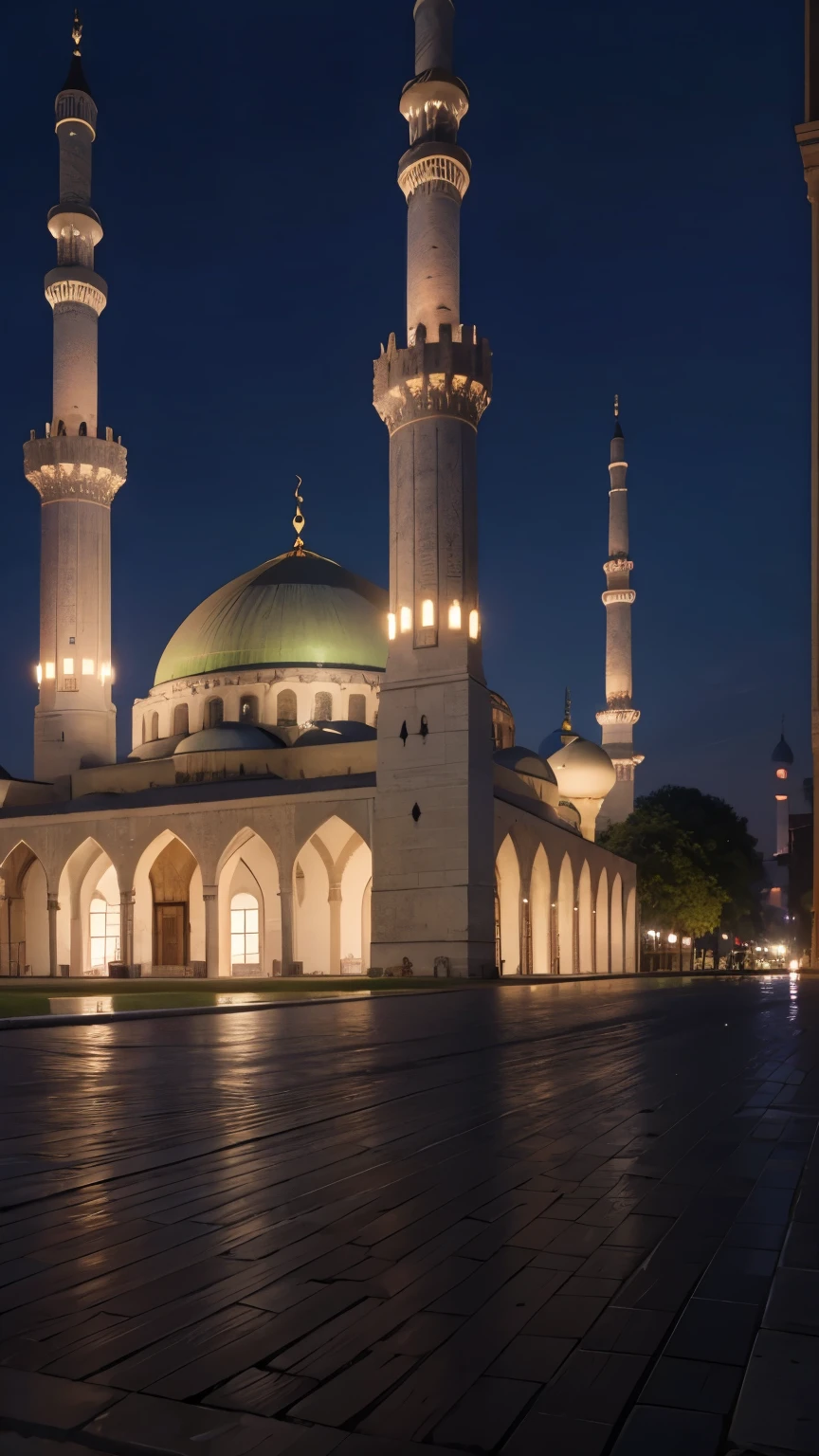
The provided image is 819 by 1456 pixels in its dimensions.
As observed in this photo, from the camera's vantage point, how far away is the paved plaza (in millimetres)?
2020

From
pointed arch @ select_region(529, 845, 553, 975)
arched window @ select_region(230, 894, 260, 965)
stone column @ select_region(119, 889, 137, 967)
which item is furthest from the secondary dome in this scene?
pointed arch @ select_region(529, 845, 553, 975)

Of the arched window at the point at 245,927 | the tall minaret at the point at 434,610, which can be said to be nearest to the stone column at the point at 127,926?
the arched window at the point at 245,927

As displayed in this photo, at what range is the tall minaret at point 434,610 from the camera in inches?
1303

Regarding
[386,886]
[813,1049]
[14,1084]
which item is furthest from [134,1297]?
[386,886]

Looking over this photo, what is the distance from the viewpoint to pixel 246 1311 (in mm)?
2551

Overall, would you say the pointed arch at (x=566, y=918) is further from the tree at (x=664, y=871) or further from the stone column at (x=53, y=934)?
the stone column at (x=53, y=934)

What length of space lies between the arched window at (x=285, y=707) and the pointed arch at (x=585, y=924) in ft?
39.3

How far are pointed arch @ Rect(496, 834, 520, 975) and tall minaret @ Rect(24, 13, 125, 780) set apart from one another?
15.1 meters

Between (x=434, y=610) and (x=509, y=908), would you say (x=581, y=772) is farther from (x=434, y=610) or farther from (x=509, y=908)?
(x=434, y=610)

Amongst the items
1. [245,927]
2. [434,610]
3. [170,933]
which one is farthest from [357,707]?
[434,610]

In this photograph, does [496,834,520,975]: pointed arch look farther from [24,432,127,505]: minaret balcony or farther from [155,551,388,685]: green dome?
[24,432,127,505]: minaret balcony

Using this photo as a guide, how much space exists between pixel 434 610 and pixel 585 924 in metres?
17.6

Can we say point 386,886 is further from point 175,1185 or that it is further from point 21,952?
point 175,1185

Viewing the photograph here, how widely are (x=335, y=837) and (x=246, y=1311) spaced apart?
3754 cm
